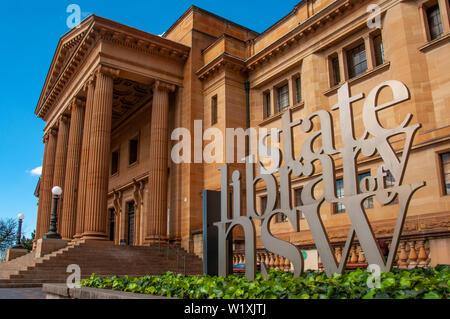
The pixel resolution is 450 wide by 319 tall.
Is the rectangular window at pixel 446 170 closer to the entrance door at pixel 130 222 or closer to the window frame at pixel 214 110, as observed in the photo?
the window frame at pixel 214 110

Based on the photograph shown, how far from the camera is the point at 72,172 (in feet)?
96.4

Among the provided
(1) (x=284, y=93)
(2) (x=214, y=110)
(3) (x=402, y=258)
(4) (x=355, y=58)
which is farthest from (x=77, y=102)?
(3) (x=402, y=258)

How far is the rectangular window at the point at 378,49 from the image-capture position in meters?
19.0

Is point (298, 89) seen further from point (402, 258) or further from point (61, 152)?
point (61, 152)

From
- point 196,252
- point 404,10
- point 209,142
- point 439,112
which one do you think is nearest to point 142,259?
point 196,252

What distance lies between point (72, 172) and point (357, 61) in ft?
66.7

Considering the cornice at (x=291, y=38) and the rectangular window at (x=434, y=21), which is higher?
the cornice at (x=291, y=38)

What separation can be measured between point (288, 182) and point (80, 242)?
16645 millimetres

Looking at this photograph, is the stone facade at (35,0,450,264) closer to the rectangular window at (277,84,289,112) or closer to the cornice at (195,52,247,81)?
the cornice at (195,52,247,81)

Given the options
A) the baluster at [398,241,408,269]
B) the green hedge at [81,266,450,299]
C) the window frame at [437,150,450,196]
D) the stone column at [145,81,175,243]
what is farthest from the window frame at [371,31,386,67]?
the stone column at [145,81,175,243]

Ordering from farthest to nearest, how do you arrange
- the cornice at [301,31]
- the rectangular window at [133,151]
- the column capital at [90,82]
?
1. the rectangular window at [133,151]
2. the column capital at [90,82]
3. the cornice at [301,31]

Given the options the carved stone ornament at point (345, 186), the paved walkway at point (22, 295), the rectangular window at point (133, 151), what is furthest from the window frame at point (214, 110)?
the carved stone ornament at point (345, 186)

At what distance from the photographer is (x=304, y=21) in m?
22.0
